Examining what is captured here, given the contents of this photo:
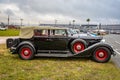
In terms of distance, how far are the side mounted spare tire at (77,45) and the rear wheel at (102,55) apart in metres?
0.87

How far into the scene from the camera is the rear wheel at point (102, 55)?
1173 cm

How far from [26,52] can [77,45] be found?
2558 mm

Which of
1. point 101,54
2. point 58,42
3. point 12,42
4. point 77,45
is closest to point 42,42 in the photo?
point 58,42

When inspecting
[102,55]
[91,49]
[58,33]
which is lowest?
[102,55]

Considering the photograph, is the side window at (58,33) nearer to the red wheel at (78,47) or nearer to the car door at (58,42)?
the car door at (58,42)

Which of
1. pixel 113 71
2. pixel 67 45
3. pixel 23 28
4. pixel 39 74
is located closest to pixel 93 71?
pixel 113 71

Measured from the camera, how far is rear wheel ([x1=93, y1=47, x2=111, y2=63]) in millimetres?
11734

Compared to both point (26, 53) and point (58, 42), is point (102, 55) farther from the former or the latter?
point (26, 53)

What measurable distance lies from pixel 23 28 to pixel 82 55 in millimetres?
3350

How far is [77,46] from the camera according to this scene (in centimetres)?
1245

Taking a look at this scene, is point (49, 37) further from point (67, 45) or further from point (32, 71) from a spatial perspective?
point (32, 71)

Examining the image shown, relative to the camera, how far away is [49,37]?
12.3 meters

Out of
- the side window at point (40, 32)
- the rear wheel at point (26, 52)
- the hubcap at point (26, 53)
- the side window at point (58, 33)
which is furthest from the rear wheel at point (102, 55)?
the hubcap at point (26, 53)

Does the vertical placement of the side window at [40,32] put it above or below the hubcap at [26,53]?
above
